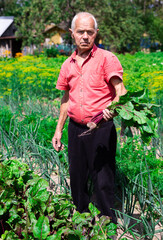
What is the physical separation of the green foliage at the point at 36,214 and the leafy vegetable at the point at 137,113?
19.6 inches

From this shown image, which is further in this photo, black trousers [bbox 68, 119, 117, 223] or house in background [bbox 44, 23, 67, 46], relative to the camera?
house in background [bbox 44, 23, 67, 46]

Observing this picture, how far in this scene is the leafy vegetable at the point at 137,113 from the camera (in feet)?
Answer: 5.16

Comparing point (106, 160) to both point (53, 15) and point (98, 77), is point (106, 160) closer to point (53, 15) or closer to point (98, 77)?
point (98, 77)

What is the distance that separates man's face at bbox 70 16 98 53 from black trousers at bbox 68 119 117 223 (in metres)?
0.59

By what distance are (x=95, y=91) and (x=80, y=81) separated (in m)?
0.14

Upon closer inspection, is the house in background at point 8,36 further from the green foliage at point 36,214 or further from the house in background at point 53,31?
the green foliage at point 36,214

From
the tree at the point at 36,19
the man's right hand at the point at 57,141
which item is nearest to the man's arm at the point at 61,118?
the man's right hand at the point at 57,141

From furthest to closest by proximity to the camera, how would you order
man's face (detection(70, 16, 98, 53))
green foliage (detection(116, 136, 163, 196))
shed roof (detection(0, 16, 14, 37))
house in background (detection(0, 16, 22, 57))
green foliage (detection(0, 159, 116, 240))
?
1. shed roof (detection(0, 16, 14, 37))
2. house in background (detection(0, 16, 22, 57))
3. green foliage (detection(116, 136, 163, 196))
4. man's face (detection(70, 16, 98, 53))
5. green foliage (detection(0, 159, 116, 240))

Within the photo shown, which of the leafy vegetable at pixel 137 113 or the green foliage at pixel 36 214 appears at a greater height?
the leafy vegetable at pixel 137 113

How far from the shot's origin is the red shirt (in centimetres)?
193

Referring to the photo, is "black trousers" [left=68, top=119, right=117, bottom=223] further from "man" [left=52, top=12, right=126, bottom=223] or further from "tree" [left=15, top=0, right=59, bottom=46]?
"tree" [left=15, top=0, right=59, bottom=46]

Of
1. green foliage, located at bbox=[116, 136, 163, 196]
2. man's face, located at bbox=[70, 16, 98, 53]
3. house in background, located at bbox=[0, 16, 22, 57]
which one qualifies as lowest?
green foliage, located at bbox=[116, 136, 163, 196]

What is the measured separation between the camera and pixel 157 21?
1587 inches

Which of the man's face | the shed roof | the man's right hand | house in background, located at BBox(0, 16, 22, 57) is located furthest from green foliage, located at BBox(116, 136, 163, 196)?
the shed roof
